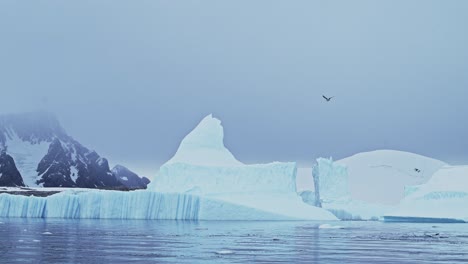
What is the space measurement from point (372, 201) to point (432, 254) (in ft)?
192

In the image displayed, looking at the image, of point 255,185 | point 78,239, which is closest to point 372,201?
point 255,185

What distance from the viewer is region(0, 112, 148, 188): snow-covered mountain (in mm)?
135925

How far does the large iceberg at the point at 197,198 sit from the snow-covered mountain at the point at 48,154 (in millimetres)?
92296

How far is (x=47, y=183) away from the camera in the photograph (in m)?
131

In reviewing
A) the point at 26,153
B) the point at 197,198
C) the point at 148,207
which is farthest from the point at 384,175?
the point at 26,153

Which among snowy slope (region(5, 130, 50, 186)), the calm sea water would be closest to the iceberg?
the calm sea water

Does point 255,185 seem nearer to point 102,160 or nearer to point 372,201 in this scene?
point 372,201

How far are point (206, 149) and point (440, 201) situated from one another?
15.4 m

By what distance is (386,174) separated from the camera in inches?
3017

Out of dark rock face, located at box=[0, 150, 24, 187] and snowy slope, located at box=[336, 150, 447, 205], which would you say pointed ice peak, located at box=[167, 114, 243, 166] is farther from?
dark rock face, located at box=[0, 150, 24, 187]

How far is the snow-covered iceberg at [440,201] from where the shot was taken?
43.3 meters

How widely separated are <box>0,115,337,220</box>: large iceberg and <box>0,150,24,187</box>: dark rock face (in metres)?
82.5

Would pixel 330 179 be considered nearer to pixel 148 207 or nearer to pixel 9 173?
pixel 148 207

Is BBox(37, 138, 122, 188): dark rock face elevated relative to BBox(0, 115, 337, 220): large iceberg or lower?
elevated
